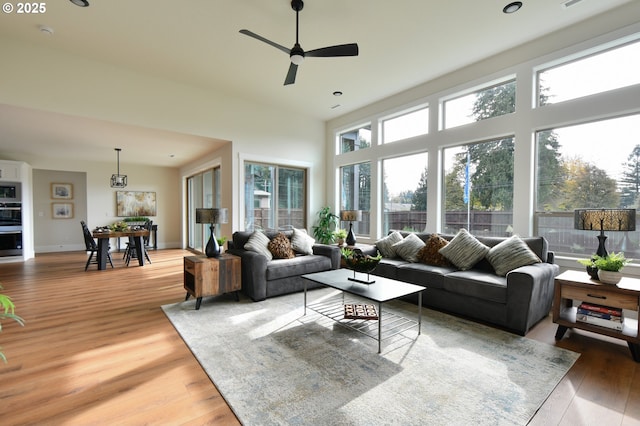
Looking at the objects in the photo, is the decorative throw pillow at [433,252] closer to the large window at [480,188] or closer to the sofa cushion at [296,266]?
the large window at [480,188]

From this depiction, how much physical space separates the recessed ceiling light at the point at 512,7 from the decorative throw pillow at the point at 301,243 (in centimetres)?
387

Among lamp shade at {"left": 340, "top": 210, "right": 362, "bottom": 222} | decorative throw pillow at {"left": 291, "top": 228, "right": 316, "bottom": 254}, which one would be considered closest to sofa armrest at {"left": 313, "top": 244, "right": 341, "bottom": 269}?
decorative throw pillow at {"left": 291, "top": 228, "right": 316, "bottom": 254}

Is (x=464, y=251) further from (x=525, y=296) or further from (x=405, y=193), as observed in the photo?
(x=405, y=193)

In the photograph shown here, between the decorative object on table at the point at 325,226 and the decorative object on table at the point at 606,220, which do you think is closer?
the decorative object on table at the point at 606,220

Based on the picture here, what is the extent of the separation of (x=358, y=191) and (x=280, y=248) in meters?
2.74

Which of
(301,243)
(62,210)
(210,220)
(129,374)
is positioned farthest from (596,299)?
(62,210)

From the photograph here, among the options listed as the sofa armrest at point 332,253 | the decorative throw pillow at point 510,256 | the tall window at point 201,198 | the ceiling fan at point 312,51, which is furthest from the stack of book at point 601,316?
the tall window at point 201,198

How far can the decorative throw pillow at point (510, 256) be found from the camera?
3.26 m

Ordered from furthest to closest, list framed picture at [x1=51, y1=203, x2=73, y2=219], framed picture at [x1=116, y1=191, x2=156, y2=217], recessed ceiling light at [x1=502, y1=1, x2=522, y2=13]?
framed picture at [x1=116, y1=191, x2=156, y2=217], framed picture at [x1=51, y1=203, x2=73, y2=219], recessed ceiling light at [x1=502, y1=1, x2=522, y2=13]

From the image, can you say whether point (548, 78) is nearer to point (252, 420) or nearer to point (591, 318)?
point (591, 318)

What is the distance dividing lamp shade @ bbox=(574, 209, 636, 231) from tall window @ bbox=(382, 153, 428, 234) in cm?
249

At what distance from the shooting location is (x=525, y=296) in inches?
111

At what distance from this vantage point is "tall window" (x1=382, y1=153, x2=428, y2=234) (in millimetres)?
5305

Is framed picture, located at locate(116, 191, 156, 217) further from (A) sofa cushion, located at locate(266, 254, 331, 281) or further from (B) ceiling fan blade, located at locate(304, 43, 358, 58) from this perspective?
(B) ceiling fan blade, located at locate(304, 43, 358, 58)
